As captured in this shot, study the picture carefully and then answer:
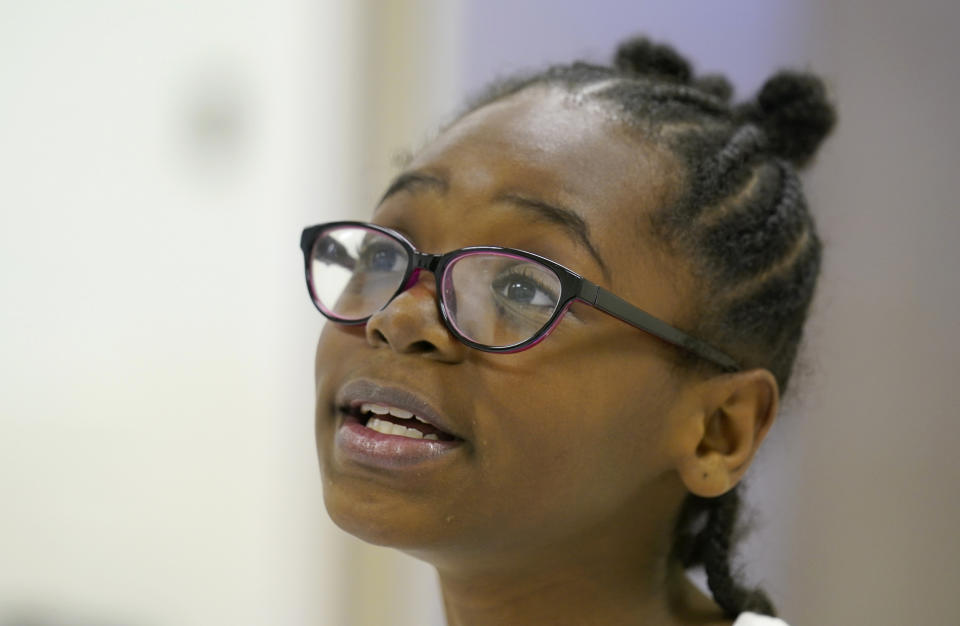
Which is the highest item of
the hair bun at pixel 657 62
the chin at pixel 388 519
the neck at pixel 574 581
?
the hair bun at pixel 657 62

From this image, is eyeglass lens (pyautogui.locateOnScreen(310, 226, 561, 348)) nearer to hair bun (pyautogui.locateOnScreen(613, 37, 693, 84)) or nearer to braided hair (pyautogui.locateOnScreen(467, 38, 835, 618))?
braided hair (pyautogui.locateOnScreen(467, 38, 835, 618))

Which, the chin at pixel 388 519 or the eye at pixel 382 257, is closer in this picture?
the chin at pixel 388 519

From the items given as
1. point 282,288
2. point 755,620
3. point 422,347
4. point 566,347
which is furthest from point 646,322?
point 282,288

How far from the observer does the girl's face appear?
846mm

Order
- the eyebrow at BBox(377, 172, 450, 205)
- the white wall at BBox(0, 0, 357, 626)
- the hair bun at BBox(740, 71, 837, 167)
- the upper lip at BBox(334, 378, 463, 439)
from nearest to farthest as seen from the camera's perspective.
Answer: the upper lip at BBox(334, 378, 463, 439), the eyebrow at BBox(377, 172, 450, 205), the hair bun at BBox(740, 71, 837, 167), the white wall at BBox(0, 0, 357, 626)

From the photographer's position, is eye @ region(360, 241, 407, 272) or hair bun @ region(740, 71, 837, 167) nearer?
eye @ region(360, 241, 407, 272)

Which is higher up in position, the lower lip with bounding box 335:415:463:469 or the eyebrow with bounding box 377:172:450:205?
the eyebrow with bounding box 377:172:450:205

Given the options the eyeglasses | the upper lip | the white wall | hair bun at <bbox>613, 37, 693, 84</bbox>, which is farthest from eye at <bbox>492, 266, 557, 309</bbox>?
the white wall

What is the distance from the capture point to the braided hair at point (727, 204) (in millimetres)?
963

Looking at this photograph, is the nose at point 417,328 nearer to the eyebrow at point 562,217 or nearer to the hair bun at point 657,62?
the eyebrow at point 562,217

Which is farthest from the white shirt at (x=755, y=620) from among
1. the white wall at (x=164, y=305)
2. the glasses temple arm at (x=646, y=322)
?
the white wall at (x=164, y=305)

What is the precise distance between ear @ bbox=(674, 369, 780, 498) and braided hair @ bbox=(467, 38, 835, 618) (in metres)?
0.03

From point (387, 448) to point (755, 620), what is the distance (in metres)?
0.44

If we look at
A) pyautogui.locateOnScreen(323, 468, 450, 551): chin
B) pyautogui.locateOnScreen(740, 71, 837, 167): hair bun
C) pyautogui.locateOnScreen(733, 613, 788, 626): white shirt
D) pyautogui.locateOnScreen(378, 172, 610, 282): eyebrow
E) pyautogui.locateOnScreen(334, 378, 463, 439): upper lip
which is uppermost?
pyautogui.locateOnScreen(740, 71, 837, 167): hair bun
